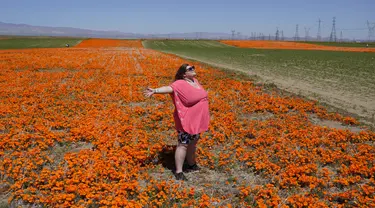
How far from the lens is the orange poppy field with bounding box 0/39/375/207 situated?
220 inches

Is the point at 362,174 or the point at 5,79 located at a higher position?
the point at 5,79

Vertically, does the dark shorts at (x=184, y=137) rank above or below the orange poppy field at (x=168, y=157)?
above

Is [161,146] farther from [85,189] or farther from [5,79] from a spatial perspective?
[5,79]

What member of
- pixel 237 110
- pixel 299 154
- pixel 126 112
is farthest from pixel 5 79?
pixel 299 154

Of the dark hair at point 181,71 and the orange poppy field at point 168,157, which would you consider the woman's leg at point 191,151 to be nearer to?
the orange poppy field at point 168,157

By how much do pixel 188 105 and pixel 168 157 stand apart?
2204mm

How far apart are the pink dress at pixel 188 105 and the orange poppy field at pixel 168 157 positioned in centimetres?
121

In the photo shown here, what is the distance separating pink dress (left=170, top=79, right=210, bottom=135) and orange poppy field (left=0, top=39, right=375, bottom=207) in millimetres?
1214

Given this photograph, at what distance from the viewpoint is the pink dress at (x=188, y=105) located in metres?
5.88

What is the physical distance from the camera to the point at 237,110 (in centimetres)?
1266

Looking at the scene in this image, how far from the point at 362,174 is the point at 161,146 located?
4.90 metres

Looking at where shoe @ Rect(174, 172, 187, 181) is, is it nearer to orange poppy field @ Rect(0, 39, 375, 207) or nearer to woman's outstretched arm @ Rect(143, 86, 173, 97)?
orange poppy field @ Rect(0, 39, 375, 207)

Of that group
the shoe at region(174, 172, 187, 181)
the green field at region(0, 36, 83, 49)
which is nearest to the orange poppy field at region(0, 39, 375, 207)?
the shoe at region(174, 172, 187, 181)

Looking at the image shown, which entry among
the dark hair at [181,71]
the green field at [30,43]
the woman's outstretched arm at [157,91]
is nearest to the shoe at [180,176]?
the woman's outstretched arm at [157,91]
